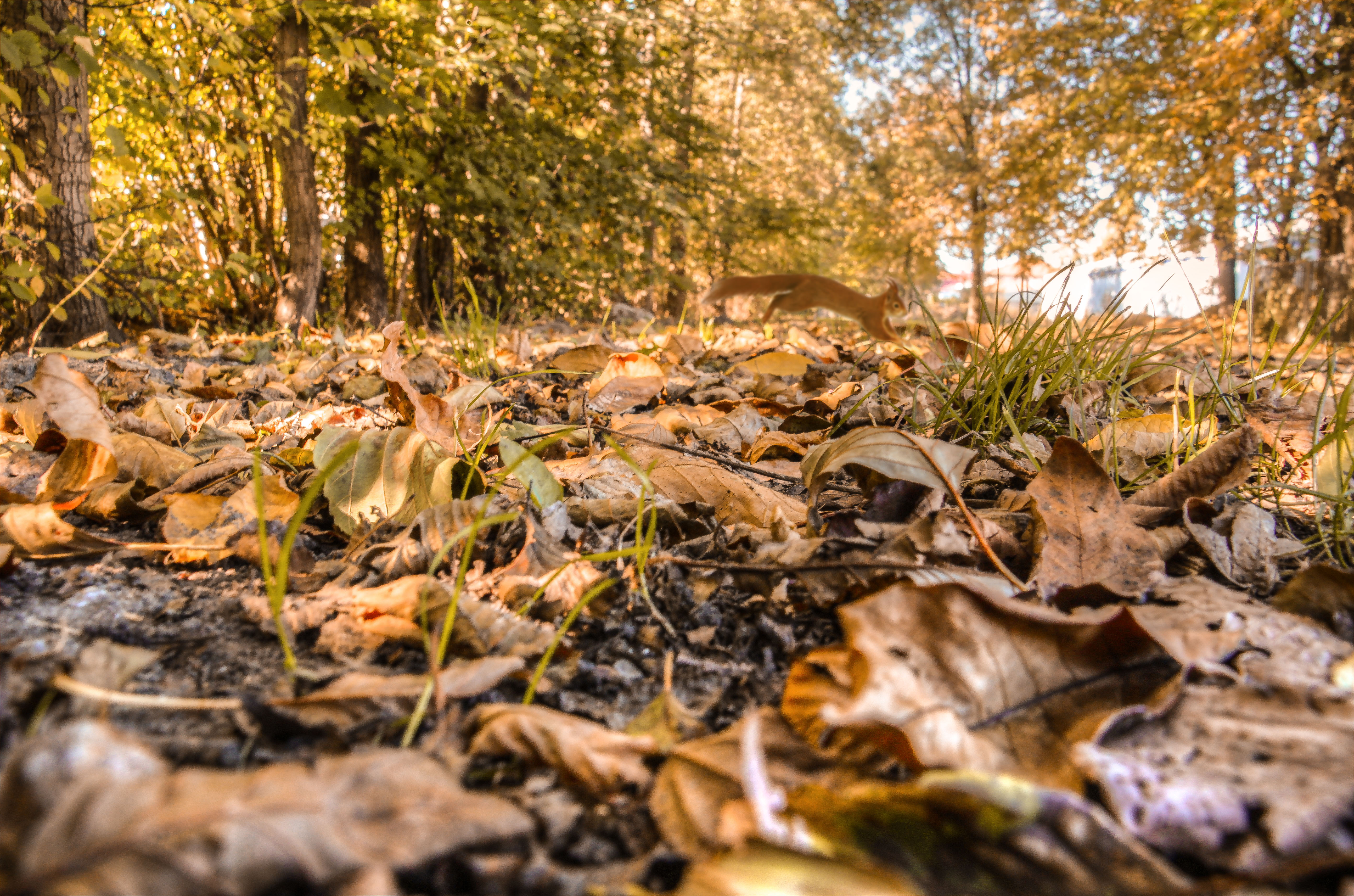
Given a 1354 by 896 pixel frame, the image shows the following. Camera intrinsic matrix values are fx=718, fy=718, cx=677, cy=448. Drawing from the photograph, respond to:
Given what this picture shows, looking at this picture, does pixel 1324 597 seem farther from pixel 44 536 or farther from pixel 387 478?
pixel 44 536

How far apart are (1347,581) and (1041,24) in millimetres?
12078

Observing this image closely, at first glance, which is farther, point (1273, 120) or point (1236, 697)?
point (1273, 120)

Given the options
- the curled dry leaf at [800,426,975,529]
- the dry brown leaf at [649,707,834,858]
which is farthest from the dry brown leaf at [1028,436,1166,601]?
the dry brown leaf at [649,707,834,858]

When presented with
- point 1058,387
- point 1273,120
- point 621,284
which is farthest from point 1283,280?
point 1058,387

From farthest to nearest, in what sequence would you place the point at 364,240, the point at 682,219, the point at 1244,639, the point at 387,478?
the point at 682,219 → the point at 364,240 → the point at 387,478 → the point at 1244,639

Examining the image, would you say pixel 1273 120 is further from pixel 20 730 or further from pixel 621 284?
pixel 20 730

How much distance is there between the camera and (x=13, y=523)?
0.84 meters

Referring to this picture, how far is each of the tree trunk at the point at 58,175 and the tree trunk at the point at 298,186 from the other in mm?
1060

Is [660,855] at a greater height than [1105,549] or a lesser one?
lesser

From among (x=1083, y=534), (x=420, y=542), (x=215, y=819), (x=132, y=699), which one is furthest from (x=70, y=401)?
(x=1083, y=534)

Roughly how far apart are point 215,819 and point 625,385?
1368 millimetres

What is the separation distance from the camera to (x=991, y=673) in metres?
0.60

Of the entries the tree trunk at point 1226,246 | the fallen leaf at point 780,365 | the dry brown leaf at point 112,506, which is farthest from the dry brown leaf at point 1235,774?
the tree trunk at point 1226,246

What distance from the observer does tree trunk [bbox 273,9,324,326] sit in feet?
12.8
